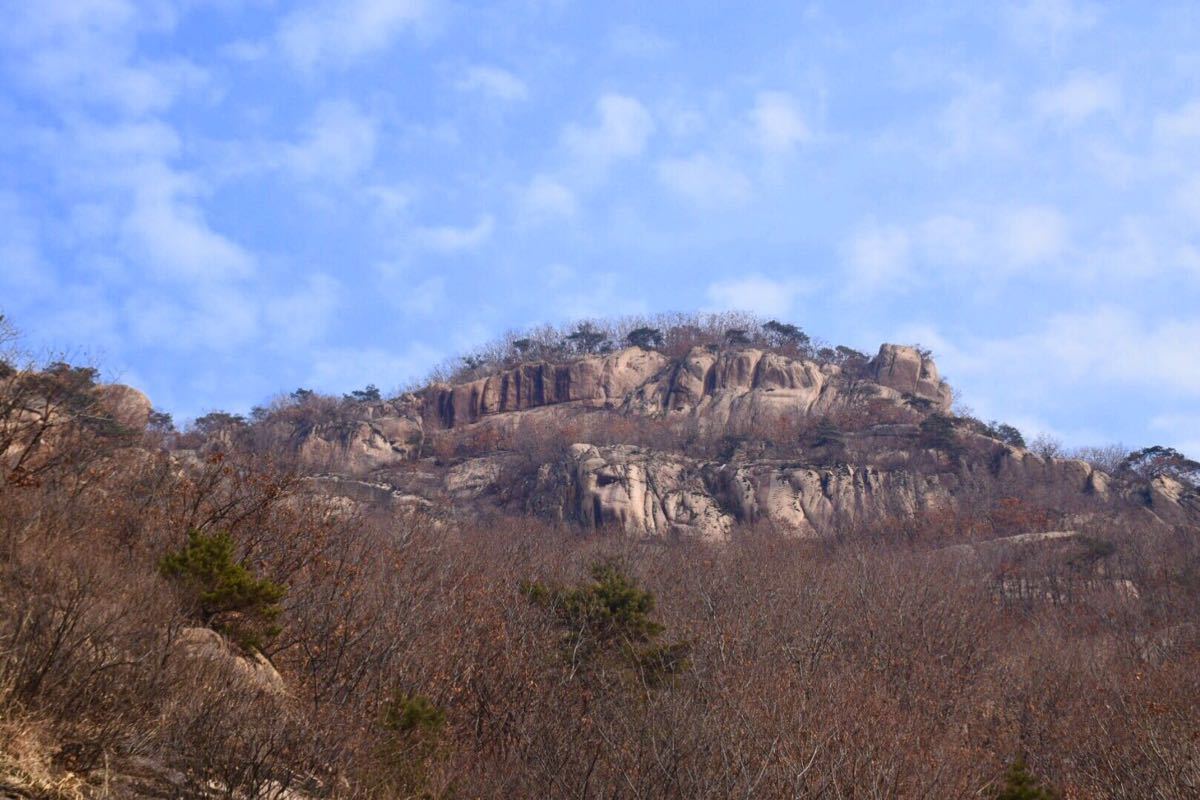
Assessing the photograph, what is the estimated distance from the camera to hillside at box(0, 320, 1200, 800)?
1109 centimetres

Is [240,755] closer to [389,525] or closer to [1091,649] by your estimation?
[389,525]

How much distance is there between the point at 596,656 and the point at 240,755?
13852 mm

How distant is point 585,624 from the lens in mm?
24469

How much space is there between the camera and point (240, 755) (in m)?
10.3

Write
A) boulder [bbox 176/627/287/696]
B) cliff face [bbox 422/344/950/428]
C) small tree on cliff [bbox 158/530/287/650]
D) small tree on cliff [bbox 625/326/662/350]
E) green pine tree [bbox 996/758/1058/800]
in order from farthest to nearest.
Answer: small tree on cliff [bbox 625/326/662/350] < cliff face [bbox 422/344/950/428] < green pine tree [bbox 996/758/1058/800] < small tree on cliff [bbox 158/530/287/650] < boulder [bbox 176/627/287/696]

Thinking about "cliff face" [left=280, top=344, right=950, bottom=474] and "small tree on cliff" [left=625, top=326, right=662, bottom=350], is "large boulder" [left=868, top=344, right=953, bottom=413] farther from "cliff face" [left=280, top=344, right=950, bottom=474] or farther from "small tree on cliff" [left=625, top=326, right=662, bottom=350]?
"small tree on cliff" [left=625, top=326, right=662, bottom=350]

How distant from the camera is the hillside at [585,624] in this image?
36.4 ft

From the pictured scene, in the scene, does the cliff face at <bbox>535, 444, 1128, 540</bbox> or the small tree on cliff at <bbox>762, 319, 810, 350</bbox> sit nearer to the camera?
the cliff face at <bbox>535, 444, 1128, 540</bbox>

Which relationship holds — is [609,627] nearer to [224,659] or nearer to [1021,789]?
[1021,789]

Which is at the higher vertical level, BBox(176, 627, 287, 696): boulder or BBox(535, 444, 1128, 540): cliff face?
BBox(535, 444, 1128, 540): cliff face

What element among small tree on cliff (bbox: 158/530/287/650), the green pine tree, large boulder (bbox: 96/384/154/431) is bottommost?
the green pine tree

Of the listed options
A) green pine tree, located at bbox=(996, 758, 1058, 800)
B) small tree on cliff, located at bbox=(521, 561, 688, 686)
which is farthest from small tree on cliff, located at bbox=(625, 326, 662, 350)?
green pine tree, located at bbox=(996, 758, 1058, 800)

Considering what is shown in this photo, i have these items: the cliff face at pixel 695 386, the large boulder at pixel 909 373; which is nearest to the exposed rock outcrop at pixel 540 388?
the cliff face at pixel 695 386

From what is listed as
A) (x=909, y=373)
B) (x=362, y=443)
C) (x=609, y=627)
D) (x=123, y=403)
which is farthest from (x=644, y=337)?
(x=609, y=627)
